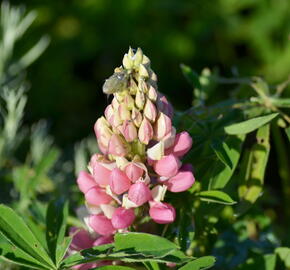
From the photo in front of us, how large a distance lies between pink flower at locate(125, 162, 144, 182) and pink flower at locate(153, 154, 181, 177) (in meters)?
0.04

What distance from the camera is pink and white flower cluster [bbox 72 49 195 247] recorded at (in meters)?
1.02

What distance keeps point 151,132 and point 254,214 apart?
0.50m

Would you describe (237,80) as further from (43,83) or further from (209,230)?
(43,83)

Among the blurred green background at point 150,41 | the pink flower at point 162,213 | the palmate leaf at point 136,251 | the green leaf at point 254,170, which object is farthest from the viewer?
the blurred green background at point 150,41

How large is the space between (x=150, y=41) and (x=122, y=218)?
1744mm

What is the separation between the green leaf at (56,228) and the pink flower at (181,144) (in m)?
0.25

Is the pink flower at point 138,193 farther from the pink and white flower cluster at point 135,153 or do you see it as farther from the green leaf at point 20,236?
the green leaf at point 20,236

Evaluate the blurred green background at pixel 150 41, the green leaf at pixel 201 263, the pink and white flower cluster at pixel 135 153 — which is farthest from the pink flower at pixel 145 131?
the blurred green background at pixel 150 41

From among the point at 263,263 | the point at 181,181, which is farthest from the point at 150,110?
the point at 263,263

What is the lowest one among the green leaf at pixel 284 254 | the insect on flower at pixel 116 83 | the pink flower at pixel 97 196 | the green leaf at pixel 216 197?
the green leaf at pixel 284 254

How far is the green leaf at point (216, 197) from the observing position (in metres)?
1.03

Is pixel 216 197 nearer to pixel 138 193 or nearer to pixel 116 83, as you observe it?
pixel 138 193

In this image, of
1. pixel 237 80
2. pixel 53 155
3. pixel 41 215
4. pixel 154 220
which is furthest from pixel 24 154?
pixel 154 220

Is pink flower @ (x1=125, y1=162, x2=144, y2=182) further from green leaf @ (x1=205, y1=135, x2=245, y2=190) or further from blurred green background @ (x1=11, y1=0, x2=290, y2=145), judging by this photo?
blurred green background @ (x1=11, y1=0, x2=290, y2=145)
